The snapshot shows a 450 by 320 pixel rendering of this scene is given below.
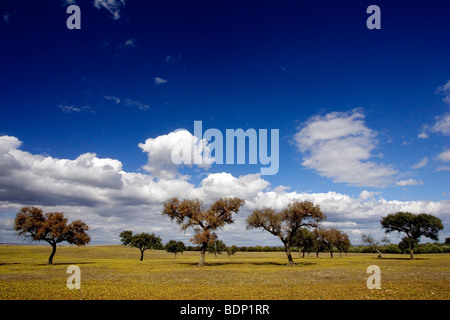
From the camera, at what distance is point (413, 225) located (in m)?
76.1

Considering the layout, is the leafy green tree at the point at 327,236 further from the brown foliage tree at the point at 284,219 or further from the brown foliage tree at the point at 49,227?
the brown foliage tree at the point at 49,227

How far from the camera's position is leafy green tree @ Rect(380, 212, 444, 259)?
240 ft

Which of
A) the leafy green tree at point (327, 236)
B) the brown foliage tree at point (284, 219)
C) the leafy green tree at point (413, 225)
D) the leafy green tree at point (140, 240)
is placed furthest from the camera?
the leafy green tree at point (327, 236)

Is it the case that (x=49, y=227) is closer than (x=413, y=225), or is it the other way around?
(x=49, y=227)

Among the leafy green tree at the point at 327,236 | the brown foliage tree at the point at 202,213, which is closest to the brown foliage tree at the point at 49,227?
the brown foliage tree at the point at 202,213

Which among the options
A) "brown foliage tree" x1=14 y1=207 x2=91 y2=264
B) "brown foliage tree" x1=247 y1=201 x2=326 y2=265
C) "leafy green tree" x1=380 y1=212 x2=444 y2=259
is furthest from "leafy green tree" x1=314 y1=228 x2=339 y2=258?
"brown foliage tree" x1=14 y1=207 x2=91 y2=264

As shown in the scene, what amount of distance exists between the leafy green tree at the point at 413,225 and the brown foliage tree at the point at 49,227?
81.9 meters

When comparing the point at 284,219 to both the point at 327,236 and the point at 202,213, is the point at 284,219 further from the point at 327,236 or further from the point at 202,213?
the point at 327,236

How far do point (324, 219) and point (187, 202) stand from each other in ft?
85.5

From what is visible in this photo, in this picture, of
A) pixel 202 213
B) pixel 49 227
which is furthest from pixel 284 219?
pixel 49 227

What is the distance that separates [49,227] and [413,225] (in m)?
92.4

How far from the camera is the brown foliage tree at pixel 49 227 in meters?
53.8
